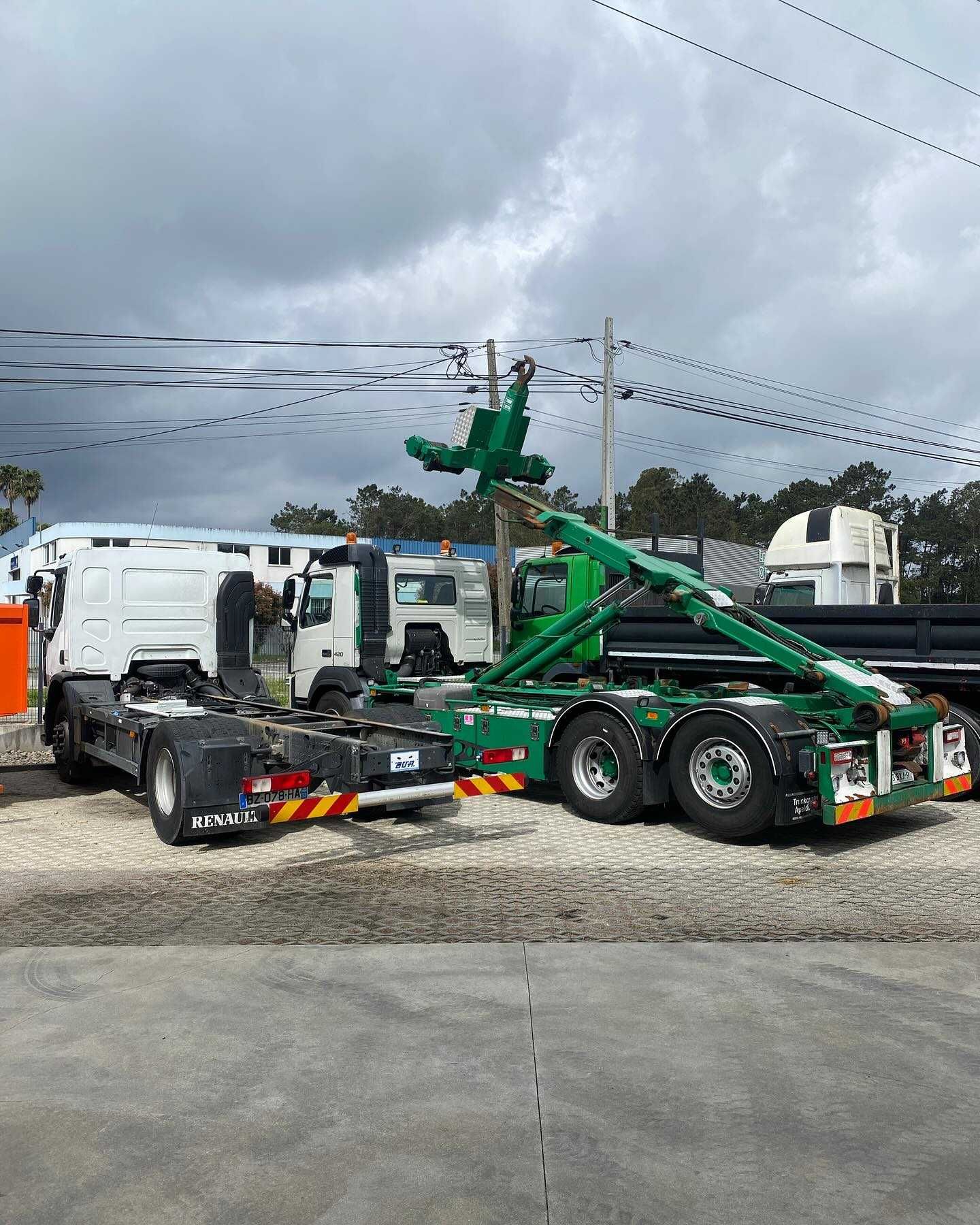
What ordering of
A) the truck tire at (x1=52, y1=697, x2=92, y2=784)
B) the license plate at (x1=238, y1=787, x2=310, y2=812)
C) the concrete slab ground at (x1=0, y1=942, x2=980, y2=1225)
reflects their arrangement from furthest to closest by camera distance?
the truck tire at (x1=52, y1=697, x2=92, y2=784) → the license plate at (x1=238, y1=787, x2=310, y2=812) → the concrete slab ground at (x1=0, y1=942, x2=980, y2=1225)

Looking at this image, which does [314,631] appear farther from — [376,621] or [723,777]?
[723,777]

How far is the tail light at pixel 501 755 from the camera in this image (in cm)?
835

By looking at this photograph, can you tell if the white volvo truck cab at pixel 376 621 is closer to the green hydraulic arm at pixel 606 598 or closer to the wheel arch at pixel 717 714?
the green hydraulic arm at pixel 606 598

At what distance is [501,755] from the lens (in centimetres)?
843

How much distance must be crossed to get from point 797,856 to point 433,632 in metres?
5.84

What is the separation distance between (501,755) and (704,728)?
163 cm

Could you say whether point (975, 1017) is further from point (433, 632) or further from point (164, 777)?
point (433, 632)

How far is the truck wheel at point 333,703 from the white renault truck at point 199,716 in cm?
53

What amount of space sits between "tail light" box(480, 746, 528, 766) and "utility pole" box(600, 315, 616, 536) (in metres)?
14.5

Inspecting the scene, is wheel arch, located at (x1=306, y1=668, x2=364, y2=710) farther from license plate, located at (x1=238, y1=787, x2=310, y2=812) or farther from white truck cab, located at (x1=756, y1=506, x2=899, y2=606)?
white truck cab, located at (x1=756, y1=506, x2=899, y2=606)

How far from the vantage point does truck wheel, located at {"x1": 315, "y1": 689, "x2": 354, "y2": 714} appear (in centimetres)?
1176

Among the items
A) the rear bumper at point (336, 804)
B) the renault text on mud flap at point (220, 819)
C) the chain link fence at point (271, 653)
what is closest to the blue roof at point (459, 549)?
the chain link fence at point (271, 653)

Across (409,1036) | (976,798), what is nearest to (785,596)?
(976,798)

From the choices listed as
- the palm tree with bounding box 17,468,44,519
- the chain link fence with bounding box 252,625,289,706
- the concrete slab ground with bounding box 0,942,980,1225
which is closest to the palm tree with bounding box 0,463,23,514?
the palm tree with bounding box 17,468,44,519
